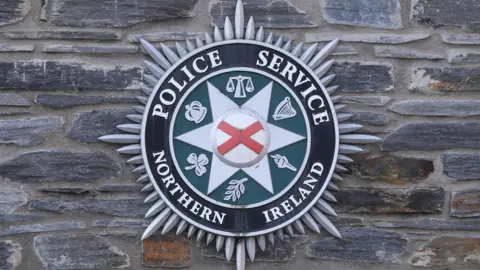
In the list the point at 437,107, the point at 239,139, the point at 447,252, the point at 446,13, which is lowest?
the point at 447,252

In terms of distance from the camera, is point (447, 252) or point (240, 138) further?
point (447, 252)

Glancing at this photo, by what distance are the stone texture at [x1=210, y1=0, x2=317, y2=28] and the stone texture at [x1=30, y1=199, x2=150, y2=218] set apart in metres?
0.74

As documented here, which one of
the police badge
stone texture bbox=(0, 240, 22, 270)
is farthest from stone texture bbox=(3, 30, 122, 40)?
stone texture bbox=(0, 240, 22, 270)

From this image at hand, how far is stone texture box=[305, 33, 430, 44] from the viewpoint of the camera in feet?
10.7

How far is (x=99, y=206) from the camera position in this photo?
128 inches

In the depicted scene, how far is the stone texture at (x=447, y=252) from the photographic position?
329cm

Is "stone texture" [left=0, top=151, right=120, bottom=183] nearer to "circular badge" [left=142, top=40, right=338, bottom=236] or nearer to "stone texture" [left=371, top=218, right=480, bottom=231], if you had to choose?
"circular badge" [left=142, top=40, right=338, bottom=236]

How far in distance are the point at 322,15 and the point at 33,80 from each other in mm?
1107

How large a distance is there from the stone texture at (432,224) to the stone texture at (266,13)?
0.80 m

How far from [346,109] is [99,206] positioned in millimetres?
991

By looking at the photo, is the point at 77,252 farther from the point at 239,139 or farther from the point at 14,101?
the point at 239,139

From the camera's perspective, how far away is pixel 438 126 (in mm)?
3285

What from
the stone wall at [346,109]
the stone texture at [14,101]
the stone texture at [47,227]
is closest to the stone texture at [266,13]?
the stone wall at [346,109]

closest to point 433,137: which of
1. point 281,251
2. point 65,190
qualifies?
point 281,251
